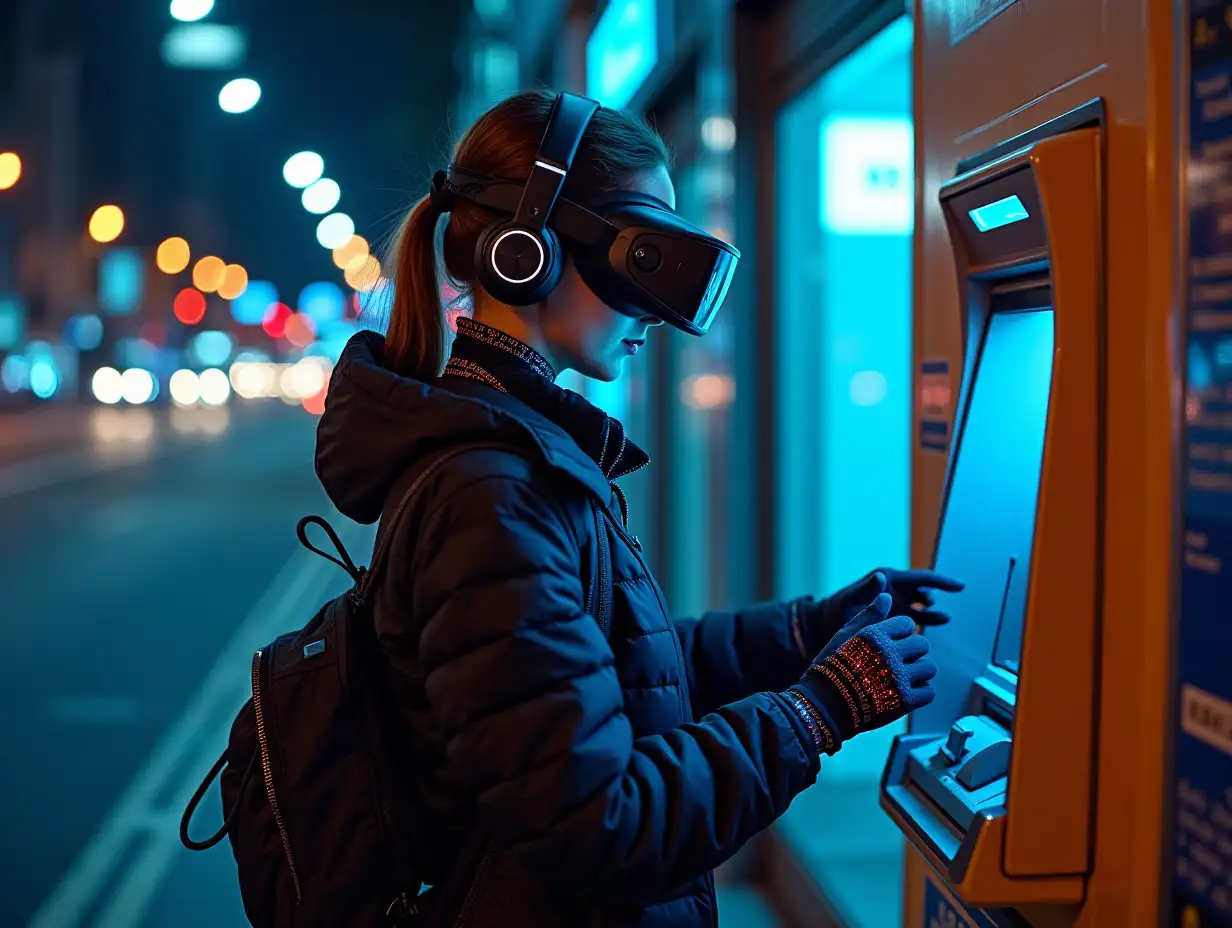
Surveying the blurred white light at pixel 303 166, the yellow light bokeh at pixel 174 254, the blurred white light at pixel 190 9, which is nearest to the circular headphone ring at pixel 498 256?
the blurred white light at pixel 190 9

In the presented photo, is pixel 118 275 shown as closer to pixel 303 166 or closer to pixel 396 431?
pixel 303 166

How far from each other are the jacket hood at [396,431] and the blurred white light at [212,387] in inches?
1399

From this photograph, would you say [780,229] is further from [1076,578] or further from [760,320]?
[1076,578]

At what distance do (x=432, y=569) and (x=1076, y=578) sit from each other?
2.43 feet

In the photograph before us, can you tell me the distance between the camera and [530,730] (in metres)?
1.19

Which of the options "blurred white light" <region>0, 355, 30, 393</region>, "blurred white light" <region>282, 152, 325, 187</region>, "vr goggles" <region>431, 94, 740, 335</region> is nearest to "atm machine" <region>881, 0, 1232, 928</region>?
"vr goggles" <region>431, 94, 740, 335</region>

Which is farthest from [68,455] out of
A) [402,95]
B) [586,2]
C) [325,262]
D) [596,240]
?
[596,240]

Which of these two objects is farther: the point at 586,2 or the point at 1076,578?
the point at 586,2

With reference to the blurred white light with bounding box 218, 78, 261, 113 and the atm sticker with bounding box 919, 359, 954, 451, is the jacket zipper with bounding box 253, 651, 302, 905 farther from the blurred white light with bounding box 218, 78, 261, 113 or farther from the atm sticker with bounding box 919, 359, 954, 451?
the blurred white light with bounding box 218, 78, 261, 113

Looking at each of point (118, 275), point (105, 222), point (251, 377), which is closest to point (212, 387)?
point (251, 377)

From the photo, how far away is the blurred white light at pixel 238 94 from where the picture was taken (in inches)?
173

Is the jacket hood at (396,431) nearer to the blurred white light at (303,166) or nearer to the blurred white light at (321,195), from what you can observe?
the blurred white light at (303,166)

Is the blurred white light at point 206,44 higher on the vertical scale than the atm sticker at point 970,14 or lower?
higher

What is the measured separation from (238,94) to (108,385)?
89.2ft
